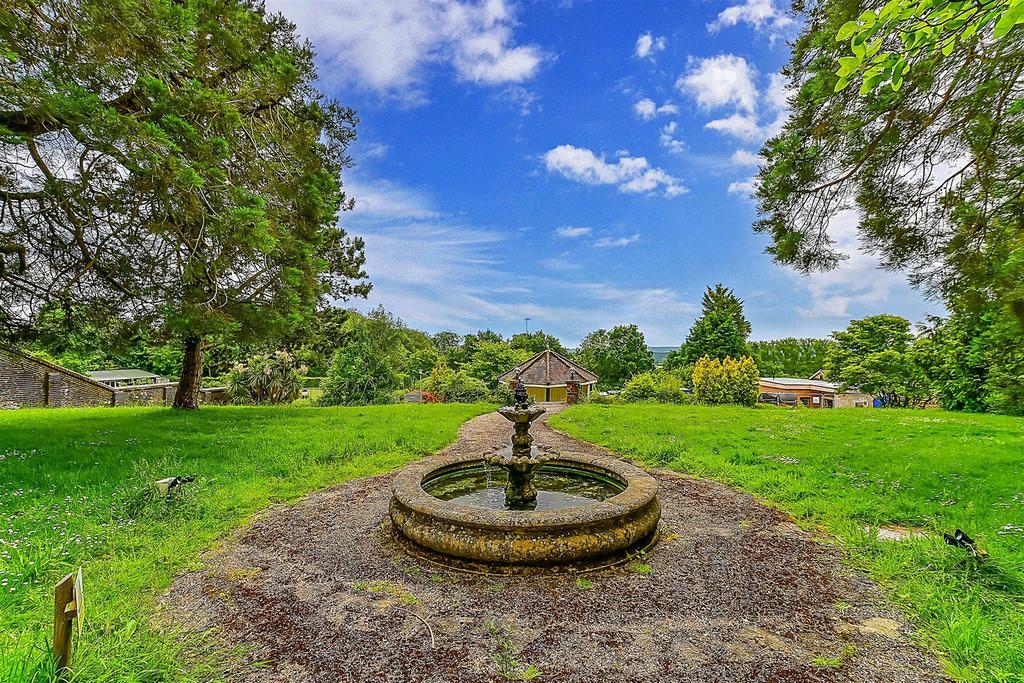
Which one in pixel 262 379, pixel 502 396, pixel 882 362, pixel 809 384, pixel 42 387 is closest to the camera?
pixel 42 387

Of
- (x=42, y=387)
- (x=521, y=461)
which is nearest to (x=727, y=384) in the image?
(x=521, y=461)

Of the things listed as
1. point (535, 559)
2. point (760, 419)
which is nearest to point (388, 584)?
point (535, 559)

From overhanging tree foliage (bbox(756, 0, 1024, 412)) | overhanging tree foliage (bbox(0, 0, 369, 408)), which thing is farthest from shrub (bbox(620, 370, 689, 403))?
overhanging tree foliage (bbox(0, 0, 369, 408))

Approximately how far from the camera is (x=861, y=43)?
2.19 metres

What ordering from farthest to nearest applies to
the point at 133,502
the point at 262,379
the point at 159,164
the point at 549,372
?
the point at 549,372 → the point at 262,379 → the point at 159,164 → the point at 133,502

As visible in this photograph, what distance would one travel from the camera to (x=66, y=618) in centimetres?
232

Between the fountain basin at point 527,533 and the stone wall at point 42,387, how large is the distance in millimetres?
24141

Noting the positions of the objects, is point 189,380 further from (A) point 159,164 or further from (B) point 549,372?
(B) point 549,372

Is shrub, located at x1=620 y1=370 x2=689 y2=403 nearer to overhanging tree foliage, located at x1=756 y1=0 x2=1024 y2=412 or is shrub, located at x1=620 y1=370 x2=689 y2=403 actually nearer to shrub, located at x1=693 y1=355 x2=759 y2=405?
shrub, located at x1=693 y1=355 x2=759 y2=405

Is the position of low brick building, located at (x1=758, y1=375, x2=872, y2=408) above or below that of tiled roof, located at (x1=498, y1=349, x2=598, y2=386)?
below

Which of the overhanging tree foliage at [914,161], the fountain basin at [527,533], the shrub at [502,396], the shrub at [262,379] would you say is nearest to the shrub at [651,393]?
the shrub at [502,396]

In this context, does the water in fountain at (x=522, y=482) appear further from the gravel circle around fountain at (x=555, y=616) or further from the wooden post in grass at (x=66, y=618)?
the wooden post in grass at (x=66, y=618)

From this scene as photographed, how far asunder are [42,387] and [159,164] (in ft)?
73.9

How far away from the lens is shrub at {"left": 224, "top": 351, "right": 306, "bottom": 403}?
2470 cm
